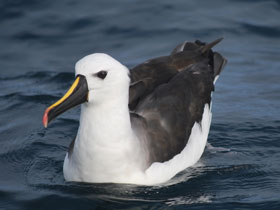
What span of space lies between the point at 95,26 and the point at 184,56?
5.05 meters

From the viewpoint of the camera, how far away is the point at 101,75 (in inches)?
253

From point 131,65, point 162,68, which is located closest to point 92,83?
point 162,68

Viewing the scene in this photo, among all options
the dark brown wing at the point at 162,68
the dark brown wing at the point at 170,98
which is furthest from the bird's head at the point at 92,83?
the dark brown wing at the point at 162,68

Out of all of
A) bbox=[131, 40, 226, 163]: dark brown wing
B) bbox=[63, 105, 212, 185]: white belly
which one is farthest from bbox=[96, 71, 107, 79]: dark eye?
bbox=[131, 40, 226, 163]: dark brown wing

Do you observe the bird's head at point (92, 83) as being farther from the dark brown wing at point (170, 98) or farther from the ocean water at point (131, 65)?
the ocean water at point (131, 65)

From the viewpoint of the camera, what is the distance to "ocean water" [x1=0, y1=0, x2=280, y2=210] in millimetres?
7055

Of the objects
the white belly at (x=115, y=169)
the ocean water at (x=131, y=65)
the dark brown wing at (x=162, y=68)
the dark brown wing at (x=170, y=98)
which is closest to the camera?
the white belly at (x=115, y=169)

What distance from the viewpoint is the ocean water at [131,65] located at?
7.05 meters

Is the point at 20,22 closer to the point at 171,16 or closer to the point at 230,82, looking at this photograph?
the point at 171,16

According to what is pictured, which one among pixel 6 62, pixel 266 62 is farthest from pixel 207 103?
pixel 6 62

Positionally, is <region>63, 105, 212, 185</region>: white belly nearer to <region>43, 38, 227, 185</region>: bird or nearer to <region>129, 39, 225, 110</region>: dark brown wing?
<region>43, 38, 227, 185</region>: bird

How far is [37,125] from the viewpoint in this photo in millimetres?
9477

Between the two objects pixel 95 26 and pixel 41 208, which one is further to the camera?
pixel 95 26

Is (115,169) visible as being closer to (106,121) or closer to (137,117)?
(106,121)
